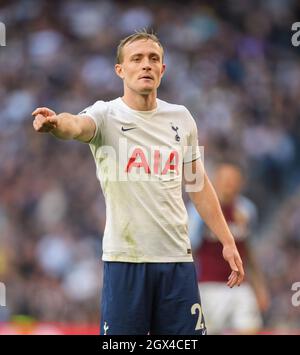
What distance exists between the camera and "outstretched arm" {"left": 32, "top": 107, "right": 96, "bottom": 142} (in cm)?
438

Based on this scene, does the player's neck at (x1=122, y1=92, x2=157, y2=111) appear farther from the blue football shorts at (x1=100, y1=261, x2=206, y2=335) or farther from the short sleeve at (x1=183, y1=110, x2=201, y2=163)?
the blue football shorts at (x1=100, y1=261, x2=206, y2=335)

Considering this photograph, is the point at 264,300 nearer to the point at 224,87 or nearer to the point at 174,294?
the point at 174,294

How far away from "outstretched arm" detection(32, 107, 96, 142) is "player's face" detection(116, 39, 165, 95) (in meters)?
0.37

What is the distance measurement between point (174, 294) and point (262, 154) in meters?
8.56

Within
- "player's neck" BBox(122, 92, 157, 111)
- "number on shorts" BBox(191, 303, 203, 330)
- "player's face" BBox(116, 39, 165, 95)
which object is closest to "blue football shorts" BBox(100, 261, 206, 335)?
"number on shorts" BBox(191, 303, 203, 330)

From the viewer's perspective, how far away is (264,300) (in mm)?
8984

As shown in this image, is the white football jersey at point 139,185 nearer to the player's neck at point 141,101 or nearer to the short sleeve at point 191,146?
the player's neck at point 141,101

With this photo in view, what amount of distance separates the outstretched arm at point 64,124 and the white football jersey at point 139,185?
0.29ft

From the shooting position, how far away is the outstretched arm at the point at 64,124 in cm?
438

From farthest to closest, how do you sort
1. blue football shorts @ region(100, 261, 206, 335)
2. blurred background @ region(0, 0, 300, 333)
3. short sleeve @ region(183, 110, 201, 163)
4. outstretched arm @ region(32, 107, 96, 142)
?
1. blurred background @ region(0, 0, 300, 333)
2. short sleeve @ region(183, 110, 201, 163)
3. blue football shorts @ region(100, 261, 206, 335)
4. outstretched arm @ region(32, 107, 96, 142)

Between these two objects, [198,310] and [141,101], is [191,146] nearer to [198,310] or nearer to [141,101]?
[141,101]

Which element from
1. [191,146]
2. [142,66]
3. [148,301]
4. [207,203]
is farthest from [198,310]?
[142,66]

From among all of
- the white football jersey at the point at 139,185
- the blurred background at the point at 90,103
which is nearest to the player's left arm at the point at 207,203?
the white football jersey at the point at 139,185

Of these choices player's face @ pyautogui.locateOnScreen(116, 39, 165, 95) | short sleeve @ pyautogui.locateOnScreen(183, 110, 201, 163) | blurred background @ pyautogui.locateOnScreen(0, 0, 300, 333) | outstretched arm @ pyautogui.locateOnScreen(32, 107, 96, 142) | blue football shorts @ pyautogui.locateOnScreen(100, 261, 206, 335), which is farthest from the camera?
blurred background @ pyautogui.locateOnScreen(0, 0, 300, 333)
